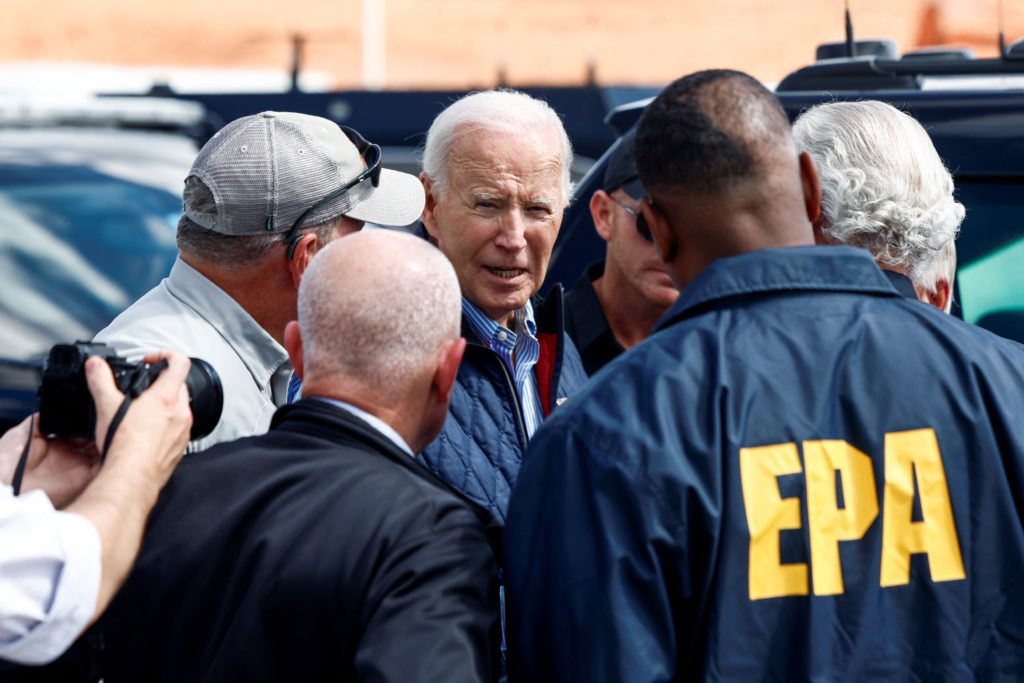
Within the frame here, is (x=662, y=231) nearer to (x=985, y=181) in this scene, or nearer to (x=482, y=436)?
(x=482, y=436)

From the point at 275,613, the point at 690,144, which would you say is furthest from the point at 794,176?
the point at 275,613

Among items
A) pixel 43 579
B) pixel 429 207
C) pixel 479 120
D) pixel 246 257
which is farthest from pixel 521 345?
pixel 43 579

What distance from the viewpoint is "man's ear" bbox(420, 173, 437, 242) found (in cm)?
267

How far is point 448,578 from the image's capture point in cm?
158

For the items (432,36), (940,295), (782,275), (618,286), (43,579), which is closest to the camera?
(43,579)

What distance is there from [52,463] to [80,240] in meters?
4.76

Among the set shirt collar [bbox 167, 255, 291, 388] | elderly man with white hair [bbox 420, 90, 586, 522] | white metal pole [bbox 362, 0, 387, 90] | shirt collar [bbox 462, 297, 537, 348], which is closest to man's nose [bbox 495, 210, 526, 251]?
elderly man with white hair [bbox 420, 90, 586, 522]

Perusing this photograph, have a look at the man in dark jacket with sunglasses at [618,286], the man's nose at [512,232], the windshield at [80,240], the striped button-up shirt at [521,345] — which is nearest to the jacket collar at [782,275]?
the striped button-up shirt at [521,345]

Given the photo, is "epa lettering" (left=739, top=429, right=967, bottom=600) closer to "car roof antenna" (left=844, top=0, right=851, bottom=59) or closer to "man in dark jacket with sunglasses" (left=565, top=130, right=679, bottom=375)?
"man in dark jacket with sunglasses" (left=565, top=130, right=679, bottom=375)

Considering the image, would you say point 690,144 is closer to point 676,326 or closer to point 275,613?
point 676,326

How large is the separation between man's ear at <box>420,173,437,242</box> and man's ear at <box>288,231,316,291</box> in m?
0.47

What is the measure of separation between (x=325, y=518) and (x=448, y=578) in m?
0.18

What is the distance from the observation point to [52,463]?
178 cm

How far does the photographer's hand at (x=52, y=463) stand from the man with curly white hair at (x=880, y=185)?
128 cm
